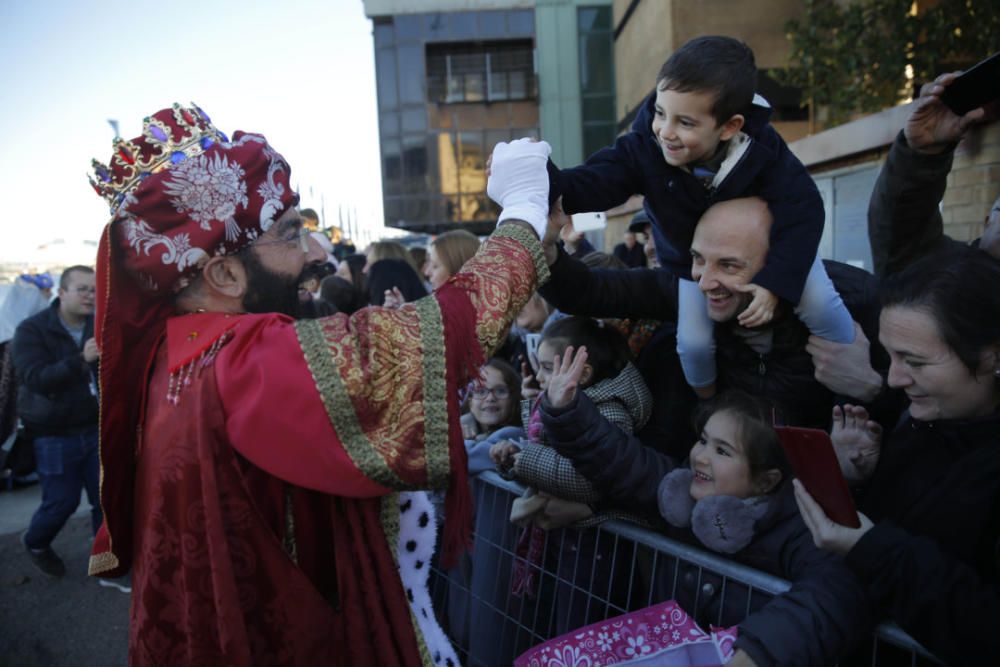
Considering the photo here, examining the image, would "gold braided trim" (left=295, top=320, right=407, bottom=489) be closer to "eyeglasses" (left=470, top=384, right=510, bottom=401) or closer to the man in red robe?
the man in red robe

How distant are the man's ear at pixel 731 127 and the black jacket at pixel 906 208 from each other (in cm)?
88

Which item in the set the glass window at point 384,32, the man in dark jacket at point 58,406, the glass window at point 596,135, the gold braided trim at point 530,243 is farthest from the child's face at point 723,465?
the glass window at point 384,32

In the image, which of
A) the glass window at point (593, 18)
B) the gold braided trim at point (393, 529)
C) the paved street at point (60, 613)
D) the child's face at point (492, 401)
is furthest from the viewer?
the glass window at point (593, 18)

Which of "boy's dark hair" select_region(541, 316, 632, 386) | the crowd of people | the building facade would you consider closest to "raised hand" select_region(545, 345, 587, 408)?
the crowd of people

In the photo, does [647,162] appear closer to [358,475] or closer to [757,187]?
[757,187]

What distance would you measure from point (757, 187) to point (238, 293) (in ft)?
4.94

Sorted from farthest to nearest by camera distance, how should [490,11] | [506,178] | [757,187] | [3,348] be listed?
[490,11], [3,348], [757,187], [506,178]

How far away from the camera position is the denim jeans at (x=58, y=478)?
4.72 metres

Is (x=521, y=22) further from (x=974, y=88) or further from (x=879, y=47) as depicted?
(x=974, y=88)

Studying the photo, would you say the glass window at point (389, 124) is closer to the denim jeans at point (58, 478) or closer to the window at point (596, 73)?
the window at point (596, 73)

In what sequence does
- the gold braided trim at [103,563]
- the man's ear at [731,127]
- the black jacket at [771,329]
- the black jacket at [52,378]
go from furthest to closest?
the black jacket at [52,378] < the black jacket at [771,329] < the man's ear at [731,127] < the gold braided trim at [103,563]

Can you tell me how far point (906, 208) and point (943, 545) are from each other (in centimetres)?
150

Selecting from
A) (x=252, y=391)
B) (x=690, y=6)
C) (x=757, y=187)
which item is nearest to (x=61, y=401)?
(x=252, y=391)

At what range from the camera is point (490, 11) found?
77.0ft
